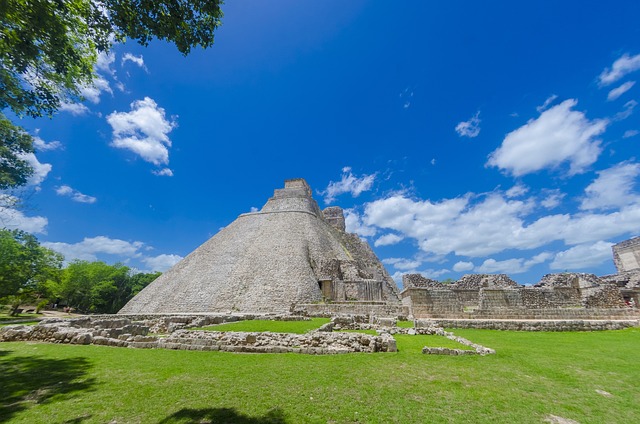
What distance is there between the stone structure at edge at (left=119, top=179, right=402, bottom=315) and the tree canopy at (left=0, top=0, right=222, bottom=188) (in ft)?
59.6

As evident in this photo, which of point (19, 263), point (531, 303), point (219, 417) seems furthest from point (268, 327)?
point (19, 263)

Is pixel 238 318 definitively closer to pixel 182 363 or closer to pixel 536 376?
pixel 182 363

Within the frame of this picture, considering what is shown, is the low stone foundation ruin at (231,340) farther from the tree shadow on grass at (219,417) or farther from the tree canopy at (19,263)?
the tree canopy at (19,263)

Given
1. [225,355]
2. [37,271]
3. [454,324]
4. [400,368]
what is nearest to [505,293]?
[454,324]

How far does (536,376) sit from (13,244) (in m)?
42.4

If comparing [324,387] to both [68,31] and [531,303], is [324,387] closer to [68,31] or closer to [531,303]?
[68,31]

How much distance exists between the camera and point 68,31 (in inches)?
257

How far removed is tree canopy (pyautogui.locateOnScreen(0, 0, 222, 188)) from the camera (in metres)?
5.43

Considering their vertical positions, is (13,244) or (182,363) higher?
(13,244)

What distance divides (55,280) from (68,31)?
49631 mm

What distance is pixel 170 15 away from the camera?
5.79 m

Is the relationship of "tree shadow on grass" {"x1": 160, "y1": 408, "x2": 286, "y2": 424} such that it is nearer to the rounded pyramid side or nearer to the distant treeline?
the rounded pyramid side

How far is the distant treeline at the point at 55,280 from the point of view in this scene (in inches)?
1089

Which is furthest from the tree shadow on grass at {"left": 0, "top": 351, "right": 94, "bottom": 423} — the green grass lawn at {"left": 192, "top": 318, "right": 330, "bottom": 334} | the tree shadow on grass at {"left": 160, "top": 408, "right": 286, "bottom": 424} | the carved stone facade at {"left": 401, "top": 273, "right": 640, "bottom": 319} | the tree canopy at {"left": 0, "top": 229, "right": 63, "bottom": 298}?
the tree canopy at {"left": 0, "top": 229, "right": 63, "bottom": 298}
